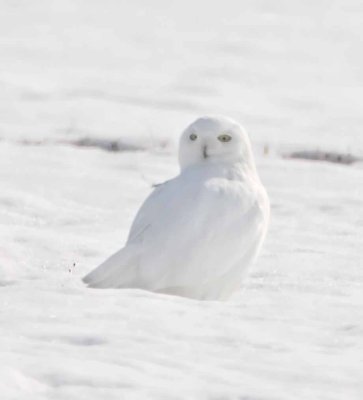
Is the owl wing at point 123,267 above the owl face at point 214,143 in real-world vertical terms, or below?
below

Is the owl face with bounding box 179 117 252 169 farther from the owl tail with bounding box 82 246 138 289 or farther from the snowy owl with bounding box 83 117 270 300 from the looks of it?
the owl tail with bounding box 82 246 138 289

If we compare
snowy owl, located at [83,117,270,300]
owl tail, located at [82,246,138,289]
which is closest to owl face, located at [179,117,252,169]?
snowy owl, located at [83,117,270,300]

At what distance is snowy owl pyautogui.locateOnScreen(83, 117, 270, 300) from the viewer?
260 inches

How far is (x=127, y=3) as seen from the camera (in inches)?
752

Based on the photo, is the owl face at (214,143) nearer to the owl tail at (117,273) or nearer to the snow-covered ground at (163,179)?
the snow-covered ground at (163,179)

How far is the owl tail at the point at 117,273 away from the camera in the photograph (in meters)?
6.52

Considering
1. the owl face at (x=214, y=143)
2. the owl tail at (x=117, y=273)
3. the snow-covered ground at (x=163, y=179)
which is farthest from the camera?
the owl face at (x=214, y=143)

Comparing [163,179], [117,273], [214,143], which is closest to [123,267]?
[117,273]

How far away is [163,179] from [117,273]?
428 centimetres

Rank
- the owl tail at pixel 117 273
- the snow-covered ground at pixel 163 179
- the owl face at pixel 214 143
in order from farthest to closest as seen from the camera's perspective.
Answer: the owl face at pixel 214 143
the owl tail at pixel 117 273
the snow-covered ground at pixel 163 179

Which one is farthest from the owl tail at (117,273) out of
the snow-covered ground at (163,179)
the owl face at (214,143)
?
the owl face at (214,143)

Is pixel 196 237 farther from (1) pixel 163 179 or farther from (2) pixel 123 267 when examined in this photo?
(1) pixel 163 179

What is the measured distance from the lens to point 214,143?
23.8ft

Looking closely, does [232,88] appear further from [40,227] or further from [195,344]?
[195,344]
